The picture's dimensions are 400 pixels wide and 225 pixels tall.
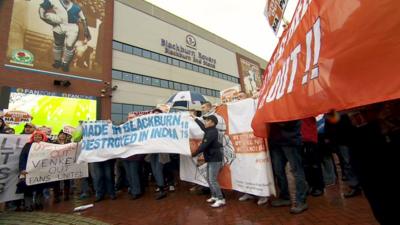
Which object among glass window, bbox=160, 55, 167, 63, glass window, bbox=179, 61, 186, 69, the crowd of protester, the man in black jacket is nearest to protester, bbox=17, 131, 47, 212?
the crowd of protester

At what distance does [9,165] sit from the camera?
6461 millimetres

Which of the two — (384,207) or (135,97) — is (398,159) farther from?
(135,97)

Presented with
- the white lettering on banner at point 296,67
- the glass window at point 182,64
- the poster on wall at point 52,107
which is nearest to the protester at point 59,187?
the white lettering on banner at point 296,67

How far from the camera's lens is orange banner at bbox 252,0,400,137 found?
1.12 m

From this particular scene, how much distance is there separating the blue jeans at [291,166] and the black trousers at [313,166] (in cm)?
88

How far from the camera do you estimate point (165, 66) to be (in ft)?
113

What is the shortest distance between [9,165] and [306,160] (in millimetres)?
6684

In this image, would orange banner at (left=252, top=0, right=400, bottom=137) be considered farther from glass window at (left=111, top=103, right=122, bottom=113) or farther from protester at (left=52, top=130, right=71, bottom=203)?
glass window at (left=111, top=103, right=122, bottom=113)

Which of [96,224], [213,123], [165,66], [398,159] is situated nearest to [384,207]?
[398,159]

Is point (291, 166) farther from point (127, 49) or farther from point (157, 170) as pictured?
point (127, 49)

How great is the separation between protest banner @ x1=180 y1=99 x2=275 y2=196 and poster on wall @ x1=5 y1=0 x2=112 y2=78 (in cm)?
2280

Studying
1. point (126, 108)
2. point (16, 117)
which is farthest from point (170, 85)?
point (16, 117)

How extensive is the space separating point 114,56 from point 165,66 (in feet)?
22.9

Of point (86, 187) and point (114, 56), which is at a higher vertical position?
point (114, 56)
